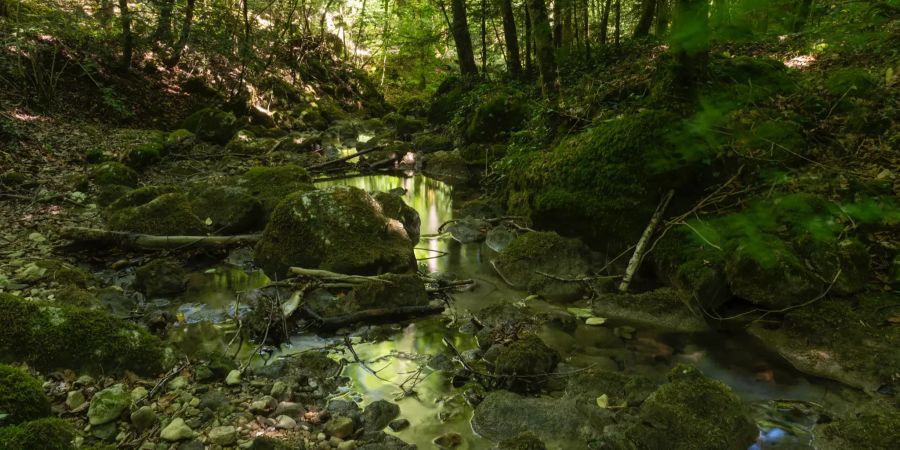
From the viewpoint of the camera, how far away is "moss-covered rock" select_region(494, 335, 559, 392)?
170 inches

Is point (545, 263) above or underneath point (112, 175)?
underneath

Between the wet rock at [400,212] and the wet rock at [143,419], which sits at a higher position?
the wet rock at [400,212]

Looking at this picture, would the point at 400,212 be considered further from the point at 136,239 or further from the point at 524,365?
the point at 524,365

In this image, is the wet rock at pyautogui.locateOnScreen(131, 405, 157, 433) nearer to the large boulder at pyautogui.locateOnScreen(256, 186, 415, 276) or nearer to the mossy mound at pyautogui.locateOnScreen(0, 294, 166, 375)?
the mossy mound at pyautogui.locateOnScreen(0, 294, 166, 375)

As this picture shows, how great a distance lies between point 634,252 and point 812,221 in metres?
1.78

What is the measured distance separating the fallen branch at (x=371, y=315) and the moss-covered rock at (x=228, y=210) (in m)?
2.88

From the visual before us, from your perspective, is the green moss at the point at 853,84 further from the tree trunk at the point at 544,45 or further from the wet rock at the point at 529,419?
the wet rock at the point at 529,419

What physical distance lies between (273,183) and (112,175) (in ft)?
9.57

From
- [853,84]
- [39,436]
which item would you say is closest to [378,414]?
[39,436]

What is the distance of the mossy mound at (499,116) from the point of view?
12.6 metres

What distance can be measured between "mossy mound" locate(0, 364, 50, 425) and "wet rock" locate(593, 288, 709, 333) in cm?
468

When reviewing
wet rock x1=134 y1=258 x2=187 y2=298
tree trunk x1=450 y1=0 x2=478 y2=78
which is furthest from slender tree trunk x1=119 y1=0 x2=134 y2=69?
wet rock x1=134 y1=258 x2=187 y2=298

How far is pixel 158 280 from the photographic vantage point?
Result: 6.18m

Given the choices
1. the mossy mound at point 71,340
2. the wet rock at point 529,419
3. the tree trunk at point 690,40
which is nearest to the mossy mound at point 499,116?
the tree trunk at point 690,40
